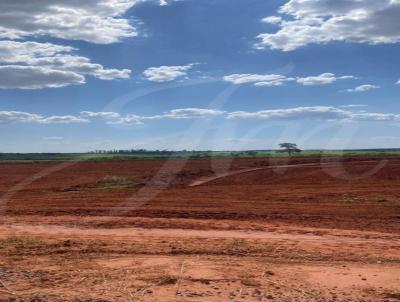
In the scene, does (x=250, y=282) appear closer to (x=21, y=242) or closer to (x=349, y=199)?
(x=21, y=242)

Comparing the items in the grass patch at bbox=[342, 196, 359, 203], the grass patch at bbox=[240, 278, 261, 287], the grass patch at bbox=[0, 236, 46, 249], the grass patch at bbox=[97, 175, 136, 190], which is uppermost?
the grass patch at bbox=[97, 175, 136, 190]

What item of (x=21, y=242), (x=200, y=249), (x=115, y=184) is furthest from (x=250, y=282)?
(x=115, y=184)

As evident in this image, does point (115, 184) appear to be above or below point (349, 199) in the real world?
above

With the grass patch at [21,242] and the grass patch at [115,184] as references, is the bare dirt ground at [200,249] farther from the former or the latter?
the grass patch at [115,184]

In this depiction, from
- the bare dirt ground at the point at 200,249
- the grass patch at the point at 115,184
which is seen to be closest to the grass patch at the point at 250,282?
the bare dirt ground at the point at 200,249

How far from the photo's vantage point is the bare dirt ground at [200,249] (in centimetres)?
686

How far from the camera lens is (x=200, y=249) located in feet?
30.4

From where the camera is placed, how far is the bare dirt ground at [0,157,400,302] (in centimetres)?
686

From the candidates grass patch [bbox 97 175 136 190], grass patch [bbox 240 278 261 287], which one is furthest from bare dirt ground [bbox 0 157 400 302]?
grass patch [bbox 97 175 136 190]

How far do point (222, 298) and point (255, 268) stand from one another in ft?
4.86

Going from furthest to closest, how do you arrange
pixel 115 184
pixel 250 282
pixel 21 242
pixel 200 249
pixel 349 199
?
pixel 115 184
pixel 349 199
pixel 21 242
pixel 200 249
pixel 250 282

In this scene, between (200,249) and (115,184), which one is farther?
(115,184)

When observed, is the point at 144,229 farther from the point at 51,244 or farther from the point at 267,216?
the point at 267,216

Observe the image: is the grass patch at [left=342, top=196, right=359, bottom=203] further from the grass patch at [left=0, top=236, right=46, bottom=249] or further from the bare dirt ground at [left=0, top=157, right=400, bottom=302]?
the grass patch at [left=0, top=236, right=46, bottom=249]
